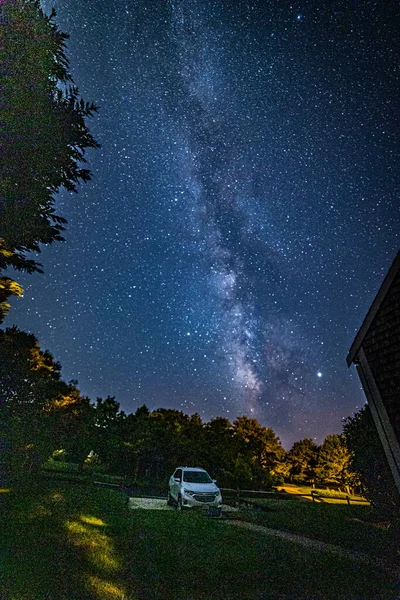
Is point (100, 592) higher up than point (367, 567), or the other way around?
point (367, 567)

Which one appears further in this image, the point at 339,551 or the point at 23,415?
the point at 23,415

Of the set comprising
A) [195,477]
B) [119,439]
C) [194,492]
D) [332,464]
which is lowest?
[194,492]

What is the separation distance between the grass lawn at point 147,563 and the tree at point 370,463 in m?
4.93

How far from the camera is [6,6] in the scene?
24.7ft

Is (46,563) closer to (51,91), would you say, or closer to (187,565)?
(187,565)

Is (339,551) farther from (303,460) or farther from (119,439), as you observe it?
(303,460)

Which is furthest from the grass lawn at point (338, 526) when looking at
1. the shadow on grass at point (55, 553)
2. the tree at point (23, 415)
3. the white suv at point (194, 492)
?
the tree at point (23, 415)

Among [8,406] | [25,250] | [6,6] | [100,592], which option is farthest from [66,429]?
[6,6]

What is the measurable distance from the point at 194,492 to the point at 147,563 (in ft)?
23.7

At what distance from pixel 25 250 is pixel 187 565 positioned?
9.24m

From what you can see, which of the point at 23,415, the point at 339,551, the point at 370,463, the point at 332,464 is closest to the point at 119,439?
the point at 23,415

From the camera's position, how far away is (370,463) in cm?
1208

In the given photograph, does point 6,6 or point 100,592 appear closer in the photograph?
point 100,592

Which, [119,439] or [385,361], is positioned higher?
[119,439]
